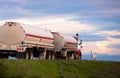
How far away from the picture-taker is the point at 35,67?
23.4m

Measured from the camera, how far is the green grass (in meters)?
21.3

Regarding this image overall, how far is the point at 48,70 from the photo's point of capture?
2409cm

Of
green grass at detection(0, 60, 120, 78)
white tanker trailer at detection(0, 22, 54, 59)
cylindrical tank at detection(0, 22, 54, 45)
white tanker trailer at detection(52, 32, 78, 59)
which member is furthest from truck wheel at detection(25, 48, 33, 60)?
white tanker trailer at detection(52, 32, 78, 59)

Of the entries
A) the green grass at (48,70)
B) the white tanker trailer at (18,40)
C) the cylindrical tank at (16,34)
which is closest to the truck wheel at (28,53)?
the white tanker trailer at (18,40)

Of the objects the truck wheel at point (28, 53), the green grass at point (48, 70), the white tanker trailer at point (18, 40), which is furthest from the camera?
the truck wheel at point (28, 53)

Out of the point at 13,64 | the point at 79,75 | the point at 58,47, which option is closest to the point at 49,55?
the point at 58,47

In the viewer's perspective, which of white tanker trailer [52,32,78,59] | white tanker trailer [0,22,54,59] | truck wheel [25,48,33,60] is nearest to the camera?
white tanker trailer [0,22,54,59]

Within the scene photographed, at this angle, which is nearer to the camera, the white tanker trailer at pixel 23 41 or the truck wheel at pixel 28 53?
the white tanker trailer at pixel 23 41

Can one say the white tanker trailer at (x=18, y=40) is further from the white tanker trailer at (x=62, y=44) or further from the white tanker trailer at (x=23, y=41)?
the white tanker trailer at (x=62, y=44)

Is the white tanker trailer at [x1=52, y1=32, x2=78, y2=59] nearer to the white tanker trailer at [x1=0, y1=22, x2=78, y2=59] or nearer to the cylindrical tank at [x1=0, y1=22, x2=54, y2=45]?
the white tanker trailer at [x1=0, y1=22, x2=78, y2=59]

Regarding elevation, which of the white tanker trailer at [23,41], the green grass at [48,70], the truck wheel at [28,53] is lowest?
the green grass at [48,70]

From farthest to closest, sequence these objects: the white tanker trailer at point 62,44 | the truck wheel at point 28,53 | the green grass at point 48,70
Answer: the white tanker trailer at point 62,44 → the truck wheel at point 28,53 → the green grass at point 48,70

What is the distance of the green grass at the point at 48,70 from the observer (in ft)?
69.8

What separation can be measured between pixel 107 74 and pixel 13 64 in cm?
1033
